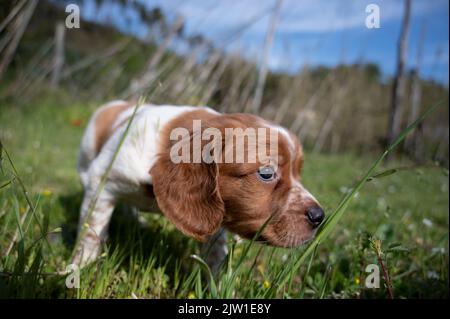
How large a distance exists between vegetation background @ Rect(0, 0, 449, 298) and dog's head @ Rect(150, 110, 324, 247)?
154 mm

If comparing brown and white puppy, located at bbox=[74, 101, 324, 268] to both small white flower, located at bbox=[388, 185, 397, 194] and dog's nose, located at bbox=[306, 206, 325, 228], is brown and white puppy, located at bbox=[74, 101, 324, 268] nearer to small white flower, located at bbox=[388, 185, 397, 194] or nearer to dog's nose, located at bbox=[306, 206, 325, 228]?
dog's nose, located at bbox=[306, 206, 325, 228]

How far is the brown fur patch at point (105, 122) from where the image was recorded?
8.80ft

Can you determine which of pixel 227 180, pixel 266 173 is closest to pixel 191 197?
pixel 227 180

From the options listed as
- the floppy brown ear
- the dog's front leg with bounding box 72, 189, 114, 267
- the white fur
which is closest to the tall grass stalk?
the floppy brown ear

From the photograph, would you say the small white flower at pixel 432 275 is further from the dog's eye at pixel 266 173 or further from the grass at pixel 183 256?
the dog's eye at pixel 266 173

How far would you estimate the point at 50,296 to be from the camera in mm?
1543

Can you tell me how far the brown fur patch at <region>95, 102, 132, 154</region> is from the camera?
2.68m

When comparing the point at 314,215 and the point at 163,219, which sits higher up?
the point at 314,215

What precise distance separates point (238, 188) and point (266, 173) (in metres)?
0.15

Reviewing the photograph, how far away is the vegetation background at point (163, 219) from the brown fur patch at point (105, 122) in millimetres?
211

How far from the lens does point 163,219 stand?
2516mm

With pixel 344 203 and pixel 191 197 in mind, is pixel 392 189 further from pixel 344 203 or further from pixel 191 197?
pixel 344 203

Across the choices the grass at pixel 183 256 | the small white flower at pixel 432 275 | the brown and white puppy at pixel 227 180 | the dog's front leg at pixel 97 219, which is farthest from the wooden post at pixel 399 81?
the dog's front leg at pixel 97 219

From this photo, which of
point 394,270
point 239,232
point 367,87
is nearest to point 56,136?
point 239,232
